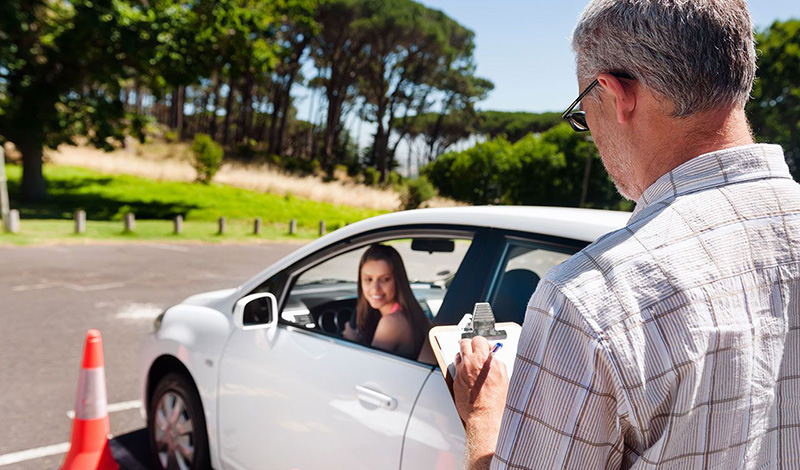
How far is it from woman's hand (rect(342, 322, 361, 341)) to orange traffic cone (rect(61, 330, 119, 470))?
55.7 inches

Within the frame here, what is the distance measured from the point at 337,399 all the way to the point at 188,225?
1910 centimetres

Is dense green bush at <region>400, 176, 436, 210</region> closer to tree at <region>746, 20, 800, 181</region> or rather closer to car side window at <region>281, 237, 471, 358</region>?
tree at <region>746, 20, 800, 181</region>

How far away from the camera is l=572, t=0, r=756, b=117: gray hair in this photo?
992mm

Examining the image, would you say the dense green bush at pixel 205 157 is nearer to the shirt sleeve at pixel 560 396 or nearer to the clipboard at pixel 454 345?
the clipboard at pixel 454 345

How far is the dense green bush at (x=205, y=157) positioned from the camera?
29.1m

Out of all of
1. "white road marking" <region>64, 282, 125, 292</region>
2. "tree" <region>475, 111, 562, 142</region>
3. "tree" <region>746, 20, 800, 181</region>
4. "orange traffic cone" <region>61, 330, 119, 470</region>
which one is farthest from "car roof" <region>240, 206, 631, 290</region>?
"tree" <region>475, 111, 562, 142</region>

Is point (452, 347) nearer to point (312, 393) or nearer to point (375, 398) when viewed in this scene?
point (375, 398)

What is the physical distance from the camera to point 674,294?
0.92 m

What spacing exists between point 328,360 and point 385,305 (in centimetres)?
35

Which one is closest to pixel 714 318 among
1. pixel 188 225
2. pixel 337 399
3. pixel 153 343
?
pixel 337 399

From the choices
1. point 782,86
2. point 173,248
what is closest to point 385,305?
point 173,248

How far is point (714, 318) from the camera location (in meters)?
0.93

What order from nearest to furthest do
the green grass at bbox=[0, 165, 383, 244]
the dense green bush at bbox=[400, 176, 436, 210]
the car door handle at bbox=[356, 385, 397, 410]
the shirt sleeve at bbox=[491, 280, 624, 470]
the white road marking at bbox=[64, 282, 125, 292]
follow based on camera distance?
the shirt sleeve at bbox=[491, 280, 624, 470]
the car door handle at bbox=[356, 385, 397, 410]
the white road marking at bbox=[64, 282, 125, 292]
the green grass at bbox=[0, 165, 383, 244]
the dense green bush at bbox=[400, 176, 436, 210]

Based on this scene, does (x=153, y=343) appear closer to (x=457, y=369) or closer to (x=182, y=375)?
(x=182, y=375)
